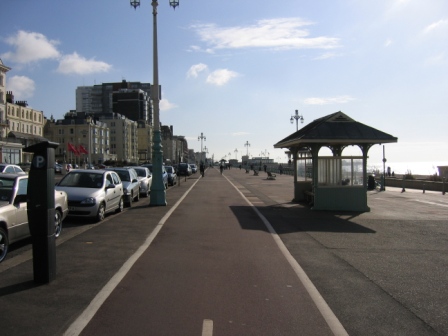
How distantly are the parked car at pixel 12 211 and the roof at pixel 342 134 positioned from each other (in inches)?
398

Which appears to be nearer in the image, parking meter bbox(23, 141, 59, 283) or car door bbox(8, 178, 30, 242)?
parking meter bbox(23, 141, 59, 283)

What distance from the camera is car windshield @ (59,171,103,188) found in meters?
14.2

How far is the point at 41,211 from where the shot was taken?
6363mm

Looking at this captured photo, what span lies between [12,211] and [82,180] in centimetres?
625

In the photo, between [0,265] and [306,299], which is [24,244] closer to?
[0,265]

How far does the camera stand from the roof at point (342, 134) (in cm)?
1642

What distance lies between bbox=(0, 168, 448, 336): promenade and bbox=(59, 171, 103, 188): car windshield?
215 cm

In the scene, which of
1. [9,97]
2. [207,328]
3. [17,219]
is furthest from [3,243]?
[9,97]

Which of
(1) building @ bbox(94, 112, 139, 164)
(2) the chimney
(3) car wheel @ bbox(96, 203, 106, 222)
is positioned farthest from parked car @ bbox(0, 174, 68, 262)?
(1) building @ bbox(94, 112, 139, 164)

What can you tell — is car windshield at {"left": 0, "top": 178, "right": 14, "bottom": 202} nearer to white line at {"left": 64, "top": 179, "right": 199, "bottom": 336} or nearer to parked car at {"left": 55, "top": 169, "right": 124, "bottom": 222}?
white line at {"left": 64, "top": 179, "right": 199, "bottom": 336}

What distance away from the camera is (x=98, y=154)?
125938 millimetres

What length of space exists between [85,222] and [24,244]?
378cm

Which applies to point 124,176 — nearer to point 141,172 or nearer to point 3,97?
point 141,172

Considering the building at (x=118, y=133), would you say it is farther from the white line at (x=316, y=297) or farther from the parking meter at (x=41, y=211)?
the parking meter at (x=41, y=211)
